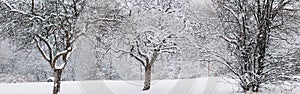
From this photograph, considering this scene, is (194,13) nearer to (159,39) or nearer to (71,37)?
(159,39)

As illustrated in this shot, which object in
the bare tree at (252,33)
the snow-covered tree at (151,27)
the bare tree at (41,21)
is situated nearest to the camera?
the bare tree at (252,33)

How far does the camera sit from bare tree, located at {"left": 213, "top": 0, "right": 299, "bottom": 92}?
12828mm

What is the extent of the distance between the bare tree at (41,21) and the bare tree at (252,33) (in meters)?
6.57

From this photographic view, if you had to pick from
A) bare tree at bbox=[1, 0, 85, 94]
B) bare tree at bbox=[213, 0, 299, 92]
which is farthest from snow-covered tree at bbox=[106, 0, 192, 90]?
bare tree at bbox=[213, 0, 299, 92]

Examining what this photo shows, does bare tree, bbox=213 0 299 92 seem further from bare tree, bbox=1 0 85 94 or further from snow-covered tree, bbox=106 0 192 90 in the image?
bare tree, bbox=1 0 85 94

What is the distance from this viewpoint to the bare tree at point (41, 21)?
14.8 meters

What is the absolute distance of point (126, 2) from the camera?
19703 mm

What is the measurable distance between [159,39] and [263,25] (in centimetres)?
772

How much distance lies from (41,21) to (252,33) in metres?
8.68

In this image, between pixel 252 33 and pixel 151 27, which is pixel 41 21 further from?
pixel 252 33

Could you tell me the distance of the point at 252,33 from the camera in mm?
13406

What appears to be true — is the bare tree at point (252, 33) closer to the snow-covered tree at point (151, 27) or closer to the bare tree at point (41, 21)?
the snow-covered tree at point (151, 27)

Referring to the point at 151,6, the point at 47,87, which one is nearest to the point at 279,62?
the point at 151,6

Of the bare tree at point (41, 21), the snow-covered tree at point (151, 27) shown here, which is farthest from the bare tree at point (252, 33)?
the bare tree at point (41, 21)
